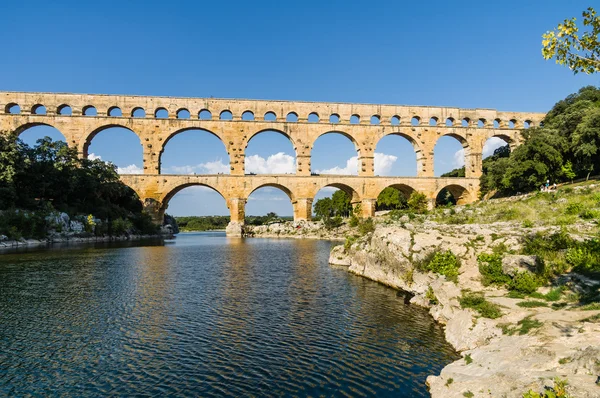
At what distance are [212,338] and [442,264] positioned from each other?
7.10 metres

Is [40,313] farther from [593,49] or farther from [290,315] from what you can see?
[593,49]

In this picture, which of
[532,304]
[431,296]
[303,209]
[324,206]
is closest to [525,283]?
[532,304]

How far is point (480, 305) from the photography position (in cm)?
806

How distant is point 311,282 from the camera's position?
539 inches

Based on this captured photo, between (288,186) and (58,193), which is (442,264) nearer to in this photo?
(288,186)

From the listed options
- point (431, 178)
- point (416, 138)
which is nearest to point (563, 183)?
point (431, 178)

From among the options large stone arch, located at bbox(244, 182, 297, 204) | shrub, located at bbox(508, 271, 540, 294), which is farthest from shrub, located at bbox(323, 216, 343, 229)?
shrub, located at bbox(508, 271, 540, 294)

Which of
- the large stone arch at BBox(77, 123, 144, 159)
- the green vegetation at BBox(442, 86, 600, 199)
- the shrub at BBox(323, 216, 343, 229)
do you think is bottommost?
the shrub at BBox(323, 216, 343, 229)

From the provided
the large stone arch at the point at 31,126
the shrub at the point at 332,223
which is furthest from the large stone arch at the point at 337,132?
→ the large stone arch at the point at 31,126

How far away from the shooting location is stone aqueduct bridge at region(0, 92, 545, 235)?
1558 inches

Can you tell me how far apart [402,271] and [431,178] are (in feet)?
111

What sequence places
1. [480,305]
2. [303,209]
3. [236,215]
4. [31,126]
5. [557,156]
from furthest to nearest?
[303,209], [236,215], [31,126], [557,156], [480,305]

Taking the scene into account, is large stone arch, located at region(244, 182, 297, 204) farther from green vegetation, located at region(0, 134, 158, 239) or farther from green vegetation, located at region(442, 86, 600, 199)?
green vegetation, located at region(442, 86, 600, 199)

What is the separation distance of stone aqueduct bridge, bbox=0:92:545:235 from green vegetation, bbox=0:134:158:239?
2.61 metres
